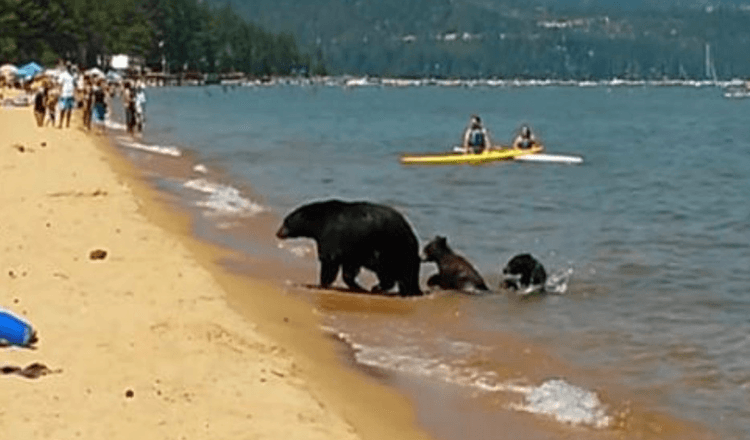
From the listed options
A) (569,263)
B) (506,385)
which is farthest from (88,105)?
(506,385)

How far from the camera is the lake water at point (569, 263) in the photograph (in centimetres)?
1191

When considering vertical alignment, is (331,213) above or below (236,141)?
above

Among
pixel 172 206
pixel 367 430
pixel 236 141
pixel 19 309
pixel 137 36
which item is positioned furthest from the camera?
pixel 137 36

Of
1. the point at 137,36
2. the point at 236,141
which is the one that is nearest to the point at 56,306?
the point at 236,141

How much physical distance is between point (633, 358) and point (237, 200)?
15.8 m

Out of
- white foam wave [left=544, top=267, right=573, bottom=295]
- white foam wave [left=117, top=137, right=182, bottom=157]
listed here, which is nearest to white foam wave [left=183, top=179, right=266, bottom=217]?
white foam wave [left=544, top=267, right=573, bottom=295]

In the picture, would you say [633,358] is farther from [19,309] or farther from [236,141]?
[236,141]

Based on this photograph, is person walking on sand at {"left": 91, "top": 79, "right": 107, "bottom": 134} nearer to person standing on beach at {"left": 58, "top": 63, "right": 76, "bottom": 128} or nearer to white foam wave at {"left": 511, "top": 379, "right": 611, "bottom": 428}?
person standing on beach at {"left": 58, "top": 63, "right": 76, "bottom": 128}

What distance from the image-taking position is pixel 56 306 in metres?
12.3

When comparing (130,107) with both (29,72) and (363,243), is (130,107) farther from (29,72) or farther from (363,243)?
(363,243)

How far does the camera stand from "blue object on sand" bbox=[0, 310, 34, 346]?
34.1ft

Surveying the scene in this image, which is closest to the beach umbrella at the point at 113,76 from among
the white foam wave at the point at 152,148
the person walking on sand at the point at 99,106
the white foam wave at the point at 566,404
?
the person walking on sand at the point at 99,106

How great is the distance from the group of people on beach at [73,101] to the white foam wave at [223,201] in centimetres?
1129

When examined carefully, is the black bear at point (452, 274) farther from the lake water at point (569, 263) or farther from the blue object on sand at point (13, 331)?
the blue object on sand at point (13, 331)
